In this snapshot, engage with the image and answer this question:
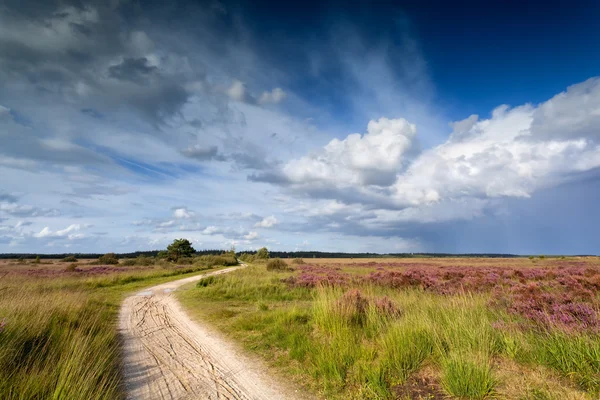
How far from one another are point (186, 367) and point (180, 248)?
74.3 m

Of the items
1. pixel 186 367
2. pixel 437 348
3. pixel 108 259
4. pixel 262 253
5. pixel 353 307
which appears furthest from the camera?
pixel 262 253

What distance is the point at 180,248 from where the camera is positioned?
244 feet

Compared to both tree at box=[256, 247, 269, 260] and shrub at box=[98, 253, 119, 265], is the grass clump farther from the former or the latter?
tree at box=[256, 247, 269, 260]

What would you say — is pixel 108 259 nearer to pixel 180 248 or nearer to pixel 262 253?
pixel 180 248

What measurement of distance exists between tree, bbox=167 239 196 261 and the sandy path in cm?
6735

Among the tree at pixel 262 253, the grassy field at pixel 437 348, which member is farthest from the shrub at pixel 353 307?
the tree at pixel 262 253

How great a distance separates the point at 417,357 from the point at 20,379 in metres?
7.25

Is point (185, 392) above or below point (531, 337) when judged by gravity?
below

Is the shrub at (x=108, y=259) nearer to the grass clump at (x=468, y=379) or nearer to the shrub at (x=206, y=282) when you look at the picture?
the shrub at (x=206, y=282)

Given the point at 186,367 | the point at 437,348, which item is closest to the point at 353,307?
the point at 437,348

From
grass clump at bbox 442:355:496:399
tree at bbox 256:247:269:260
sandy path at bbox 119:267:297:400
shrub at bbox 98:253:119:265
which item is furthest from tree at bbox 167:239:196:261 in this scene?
grass clump at bbox 442:355:496:399

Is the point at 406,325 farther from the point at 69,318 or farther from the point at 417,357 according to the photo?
the point at 69,318

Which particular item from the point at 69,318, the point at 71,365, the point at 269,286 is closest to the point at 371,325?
the point at 71,365

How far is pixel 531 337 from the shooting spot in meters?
5.93
